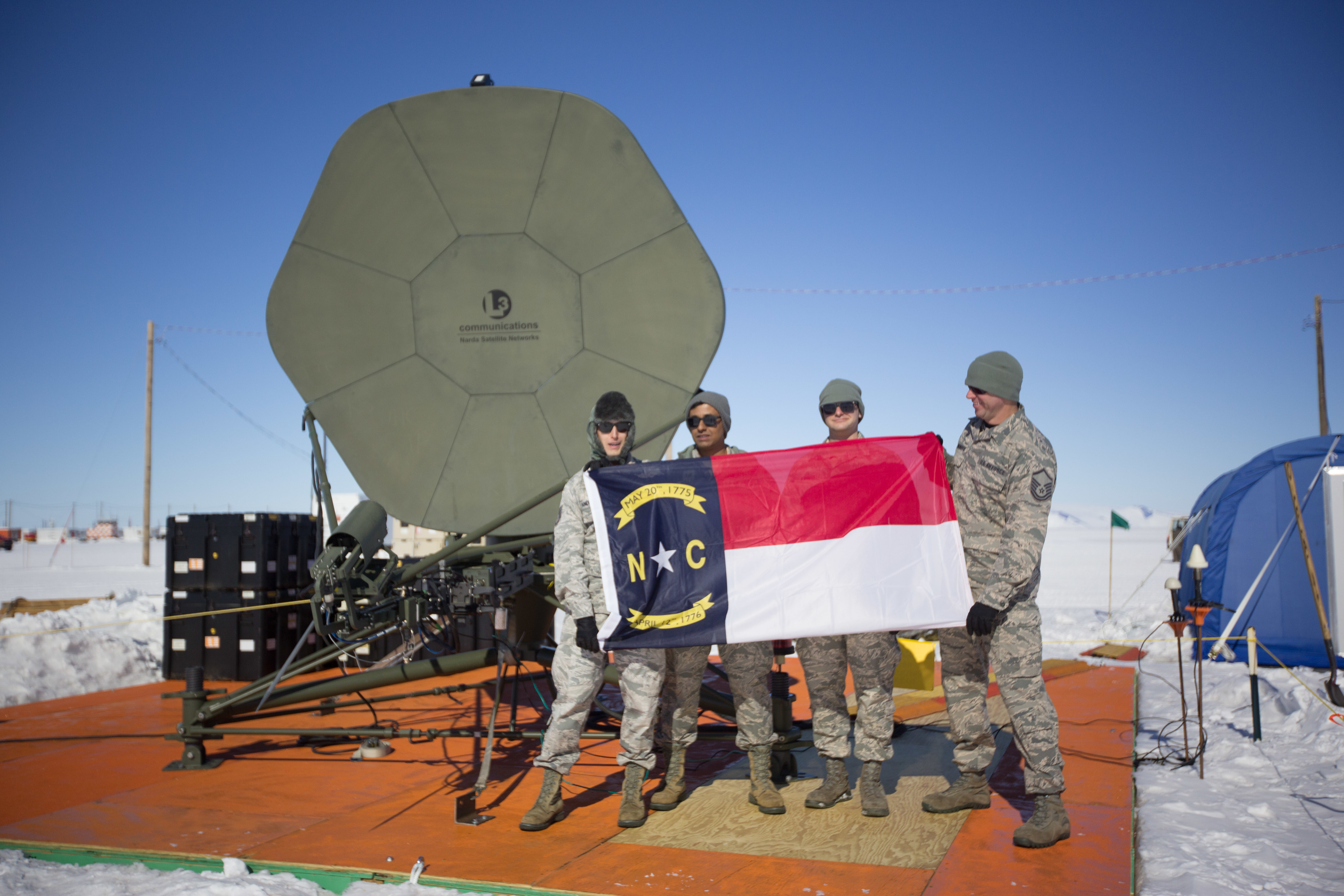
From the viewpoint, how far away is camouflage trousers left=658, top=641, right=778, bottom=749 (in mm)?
4121

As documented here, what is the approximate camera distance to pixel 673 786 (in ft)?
13.6

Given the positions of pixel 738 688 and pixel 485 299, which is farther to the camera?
pixel 485 299

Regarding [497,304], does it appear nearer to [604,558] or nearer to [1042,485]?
[604,558]

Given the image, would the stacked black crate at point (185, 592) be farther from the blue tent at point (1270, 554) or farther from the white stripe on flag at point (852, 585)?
the blue tent at point (1270, 554)

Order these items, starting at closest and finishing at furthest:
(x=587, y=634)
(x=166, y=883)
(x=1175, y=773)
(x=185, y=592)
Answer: (x=166, y=883) → (x=587, y=634) → (x=1175, y=773) → (x=185, y=592)

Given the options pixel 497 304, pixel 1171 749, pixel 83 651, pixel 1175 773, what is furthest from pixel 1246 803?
pixel 83 651

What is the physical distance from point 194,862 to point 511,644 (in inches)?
77.3

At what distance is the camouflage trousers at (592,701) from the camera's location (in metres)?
3.97

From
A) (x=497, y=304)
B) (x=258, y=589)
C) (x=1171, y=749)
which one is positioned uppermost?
(x=497, y=304)

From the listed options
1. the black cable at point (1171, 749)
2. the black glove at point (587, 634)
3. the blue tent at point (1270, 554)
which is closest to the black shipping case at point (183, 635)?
the black glove at point (587, 634)

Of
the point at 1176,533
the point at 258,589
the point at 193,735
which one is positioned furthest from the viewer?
the point at 1176,533

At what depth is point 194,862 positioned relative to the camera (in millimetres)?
3480

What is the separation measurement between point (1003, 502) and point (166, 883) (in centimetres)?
380

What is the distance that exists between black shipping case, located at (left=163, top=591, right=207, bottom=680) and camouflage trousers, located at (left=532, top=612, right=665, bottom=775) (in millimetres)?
6218
